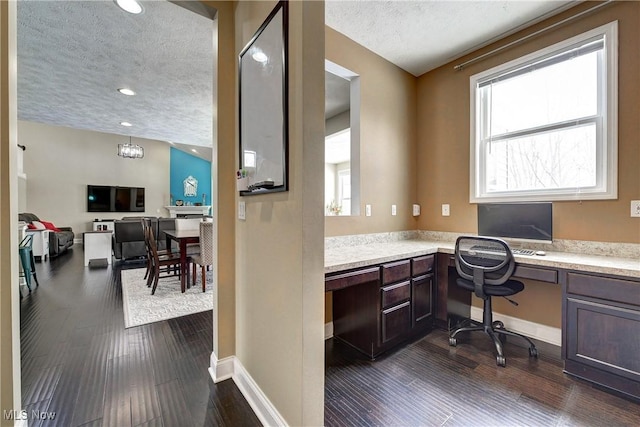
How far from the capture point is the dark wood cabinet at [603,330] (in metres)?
1.60

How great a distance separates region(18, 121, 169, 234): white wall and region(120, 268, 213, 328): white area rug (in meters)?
5.79

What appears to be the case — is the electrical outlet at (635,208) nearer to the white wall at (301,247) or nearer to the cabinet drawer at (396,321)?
the cabinet drawer at (396,321)

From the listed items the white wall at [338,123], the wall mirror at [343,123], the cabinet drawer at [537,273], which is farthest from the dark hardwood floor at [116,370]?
the white wall at [338,123]

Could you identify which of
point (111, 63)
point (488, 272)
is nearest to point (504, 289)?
point (488, 272)

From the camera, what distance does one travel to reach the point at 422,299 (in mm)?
2406

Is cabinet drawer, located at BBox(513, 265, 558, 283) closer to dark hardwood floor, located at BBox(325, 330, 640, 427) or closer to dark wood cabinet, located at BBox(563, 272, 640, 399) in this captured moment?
dark wood cabinet, located at BBox(563, 272, 640, 399)

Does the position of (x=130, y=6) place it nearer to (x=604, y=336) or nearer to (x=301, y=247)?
(x=301, y=247)

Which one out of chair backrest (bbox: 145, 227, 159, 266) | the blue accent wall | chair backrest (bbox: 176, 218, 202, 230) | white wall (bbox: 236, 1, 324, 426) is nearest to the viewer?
white wall (bbox: 236, 1, 324, 426)

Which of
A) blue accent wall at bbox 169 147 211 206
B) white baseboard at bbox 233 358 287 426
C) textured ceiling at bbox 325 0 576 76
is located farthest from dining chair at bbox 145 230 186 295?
blue accent wall at bbox 169 147 211 206

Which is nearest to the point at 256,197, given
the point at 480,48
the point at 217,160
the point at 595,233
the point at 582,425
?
the point at 217,160

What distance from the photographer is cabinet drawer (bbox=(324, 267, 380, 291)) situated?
5.54 ft

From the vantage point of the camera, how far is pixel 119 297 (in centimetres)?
338

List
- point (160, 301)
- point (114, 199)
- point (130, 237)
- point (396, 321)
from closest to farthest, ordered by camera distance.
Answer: point (396, 321), point (160, 301), point (130, 237), point (114, 199)

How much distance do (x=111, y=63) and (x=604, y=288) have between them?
16.3 ft
